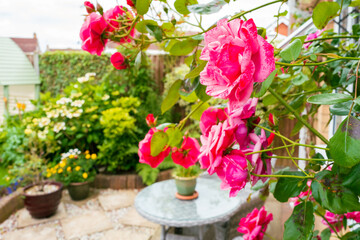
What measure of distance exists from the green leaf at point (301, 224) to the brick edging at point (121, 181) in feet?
11.3

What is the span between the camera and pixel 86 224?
9.05ft

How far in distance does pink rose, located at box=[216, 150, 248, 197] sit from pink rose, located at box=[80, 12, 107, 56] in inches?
11.9

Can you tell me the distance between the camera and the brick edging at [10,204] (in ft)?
9.33

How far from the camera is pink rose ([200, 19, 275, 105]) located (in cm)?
25

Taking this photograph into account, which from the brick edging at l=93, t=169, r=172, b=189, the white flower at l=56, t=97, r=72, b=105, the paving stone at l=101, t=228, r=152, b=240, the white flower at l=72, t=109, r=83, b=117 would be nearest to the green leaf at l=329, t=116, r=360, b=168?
the paving stone at l=101, t=228, r=152, b=240

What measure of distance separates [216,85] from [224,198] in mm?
2018

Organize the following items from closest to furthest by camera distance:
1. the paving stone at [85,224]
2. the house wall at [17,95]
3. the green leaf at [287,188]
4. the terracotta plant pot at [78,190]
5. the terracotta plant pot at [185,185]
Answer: the green leaf at [287,188] → the terracotta plant pot at [185,185] → the paving stone at [85,224] → the terracotta plant pot at [78,190] → the house wall at [17,95]

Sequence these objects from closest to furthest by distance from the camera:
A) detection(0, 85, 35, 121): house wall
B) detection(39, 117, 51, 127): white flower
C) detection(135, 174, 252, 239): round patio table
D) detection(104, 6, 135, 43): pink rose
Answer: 1. detection(104, 6, 135, 43): pink rose
2. detection(135, 174, 252, 239): round patio table
3. detection(39, 117, 51, 127): white flower
4. detection(0, 85, 35, 121): house wall

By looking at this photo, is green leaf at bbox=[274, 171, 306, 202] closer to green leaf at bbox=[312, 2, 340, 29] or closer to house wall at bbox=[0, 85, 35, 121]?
green leaf at bbox=[312, 2, 340, 29]

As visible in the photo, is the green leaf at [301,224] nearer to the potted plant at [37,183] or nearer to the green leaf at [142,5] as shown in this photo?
the green leaf at [142,5]

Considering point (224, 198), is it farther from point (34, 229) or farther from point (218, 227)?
point (34, 229)

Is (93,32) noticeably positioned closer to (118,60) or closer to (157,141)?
(118,60)

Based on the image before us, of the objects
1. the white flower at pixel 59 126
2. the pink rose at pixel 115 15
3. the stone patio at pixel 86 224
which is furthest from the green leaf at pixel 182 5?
the white flower at pixel 59 126

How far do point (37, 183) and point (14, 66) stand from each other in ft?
8.47
